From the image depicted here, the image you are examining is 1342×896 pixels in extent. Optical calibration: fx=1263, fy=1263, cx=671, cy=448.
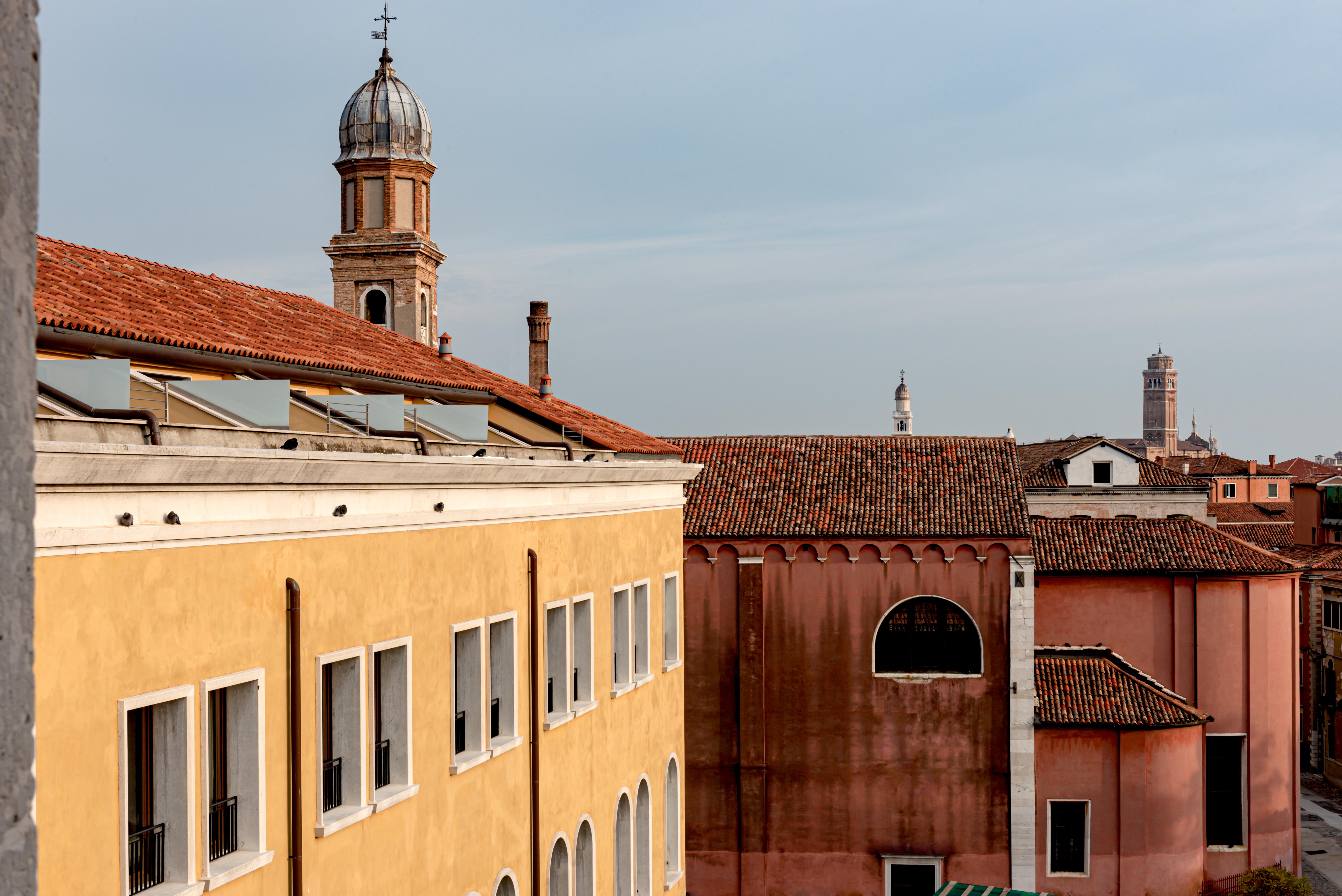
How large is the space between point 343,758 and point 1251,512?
238ft

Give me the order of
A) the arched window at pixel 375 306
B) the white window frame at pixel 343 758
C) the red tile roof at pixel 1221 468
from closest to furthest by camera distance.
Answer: the white window frame at pixel 343 758, the arched window at pixel 375 306, the red tile roof at pixel 1221 468

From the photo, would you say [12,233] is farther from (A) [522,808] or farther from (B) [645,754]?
(B) [645,754]

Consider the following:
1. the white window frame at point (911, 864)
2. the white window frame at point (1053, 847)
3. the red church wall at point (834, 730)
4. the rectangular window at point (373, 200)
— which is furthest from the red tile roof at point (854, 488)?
the rectangular window at point (373, 200)

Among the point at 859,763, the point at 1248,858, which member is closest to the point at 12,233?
the point at 859,763

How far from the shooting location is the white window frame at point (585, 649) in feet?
49.5

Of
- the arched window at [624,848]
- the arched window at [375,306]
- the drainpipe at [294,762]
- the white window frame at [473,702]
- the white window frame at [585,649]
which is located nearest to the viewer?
the drainpipe at [294,762]

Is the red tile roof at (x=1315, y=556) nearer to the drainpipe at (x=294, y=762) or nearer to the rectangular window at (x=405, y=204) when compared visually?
the rectangular window at (x=405, y=204)

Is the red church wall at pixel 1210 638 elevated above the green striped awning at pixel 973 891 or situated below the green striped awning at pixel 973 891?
above

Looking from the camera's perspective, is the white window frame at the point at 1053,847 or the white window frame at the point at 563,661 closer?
the white window frame at the point at 563,661

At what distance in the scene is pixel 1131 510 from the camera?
40.4m

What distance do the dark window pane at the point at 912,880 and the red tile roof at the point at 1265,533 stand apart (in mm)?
38234

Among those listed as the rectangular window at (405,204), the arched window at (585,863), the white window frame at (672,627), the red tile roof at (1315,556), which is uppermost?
the rectangular window at (405,204)

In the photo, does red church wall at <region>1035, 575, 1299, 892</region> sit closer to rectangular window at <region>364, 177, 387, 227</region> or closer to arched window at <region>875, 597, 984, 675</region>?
arched window at <region>875, 597, 984, 675</region>

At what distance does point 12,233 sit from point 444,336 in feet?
59.0
